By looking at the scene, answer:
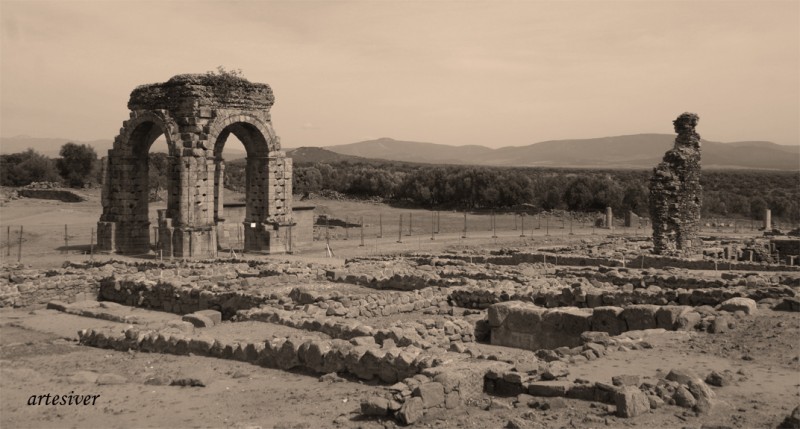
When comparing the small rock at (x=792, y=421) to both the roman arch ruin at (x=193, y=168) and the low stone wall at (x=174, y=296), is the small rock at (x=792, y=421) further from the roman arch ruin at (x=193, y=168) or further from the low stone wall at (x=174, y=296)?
the roman arch ruin at (x=193, y=168)

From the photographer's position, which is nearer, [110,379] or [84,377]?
[110,379]

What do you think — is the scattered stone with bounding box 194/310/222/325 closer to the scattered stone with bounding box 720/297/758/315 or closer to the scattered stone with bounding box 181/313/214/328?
the scattered stone with bounding box 181/313/214/328

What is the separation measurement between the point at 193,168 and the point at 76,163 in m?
46.6

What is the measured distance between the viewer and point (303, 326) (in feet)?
45.8

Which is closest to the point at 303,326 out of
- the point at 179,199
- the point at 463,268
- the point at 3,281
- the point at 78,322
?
the point at 78,322

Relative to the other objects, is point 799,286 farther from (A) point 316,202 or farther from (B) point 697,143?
(A) point 316,202

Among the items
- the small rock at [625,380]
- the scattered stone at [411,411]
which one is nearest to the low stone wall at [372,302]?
the scattered stone at [411,411]

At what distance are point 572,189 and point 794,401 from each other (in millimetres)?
50262

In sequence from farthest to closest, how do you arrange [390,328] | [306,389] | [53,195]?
[53,195]
[390,328]
[306,389]

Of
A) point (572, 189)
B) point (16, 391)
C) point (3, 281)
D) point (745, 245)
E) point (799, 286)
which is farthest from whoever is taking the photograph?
point (572, 189)

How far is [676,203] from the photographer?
82.5 ft

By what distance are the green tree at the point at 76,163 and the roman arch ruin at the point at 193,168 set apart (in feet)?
135

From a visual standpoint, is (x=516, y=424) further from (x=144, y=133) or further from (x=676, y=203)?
(x=144, y=133)

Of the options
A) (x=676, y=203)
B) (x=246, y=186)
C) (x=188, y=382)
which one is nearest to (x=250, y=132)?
(x=246, y=186)
